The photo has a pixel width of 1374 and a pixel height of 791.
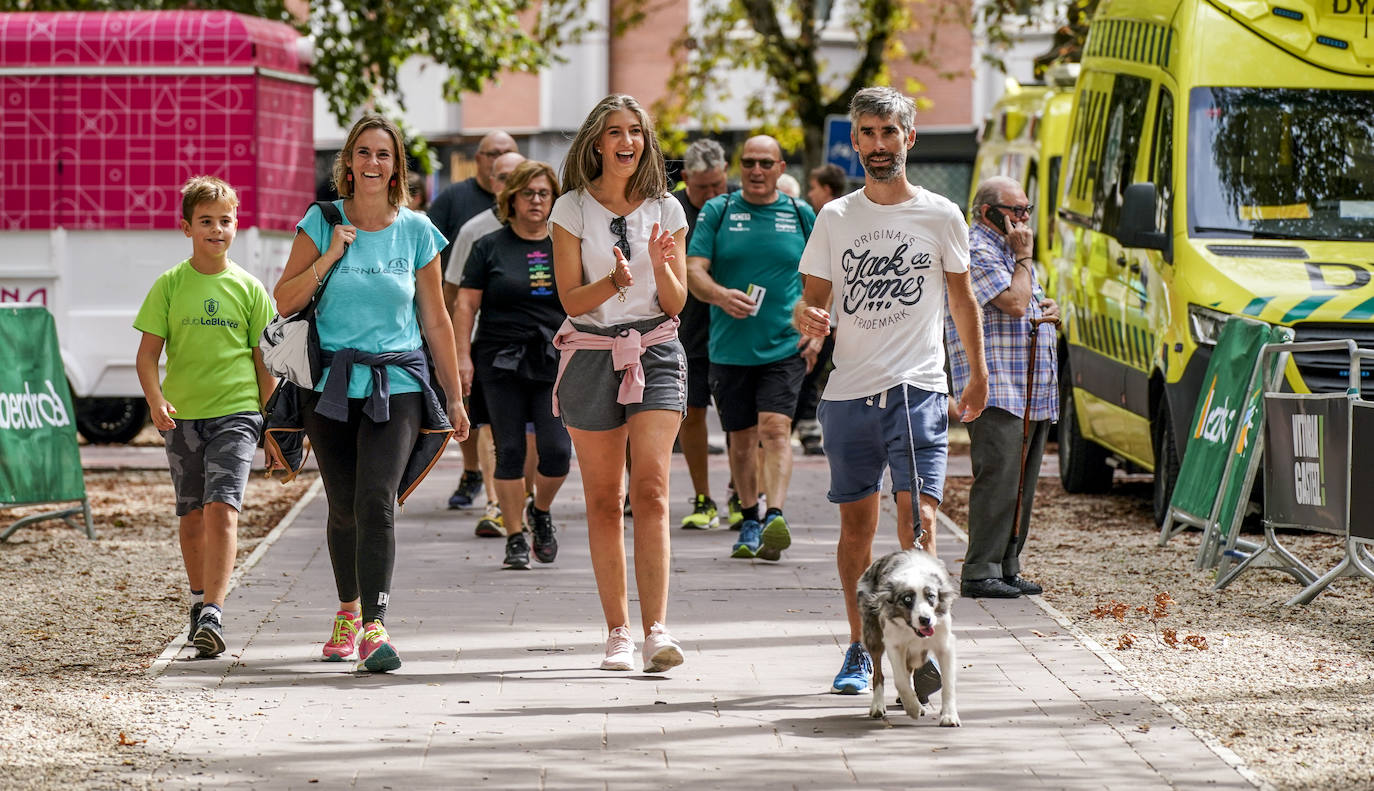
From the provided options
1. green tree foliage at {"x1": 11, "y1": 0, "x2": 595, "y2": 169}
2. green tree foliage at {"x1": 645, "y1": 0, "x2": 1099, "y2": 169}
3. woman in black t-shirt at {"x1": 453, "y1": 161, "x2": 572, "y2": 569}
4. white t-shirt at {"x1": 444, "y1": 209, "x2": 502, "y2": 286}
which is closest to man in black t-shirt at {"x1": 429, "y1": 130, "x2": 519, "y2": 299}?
white t-shirt at {"x1": 444, "y1": 209, "x2": 502, "y2": 286}

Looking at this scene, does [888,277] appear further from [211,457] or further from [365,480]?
[211,457]

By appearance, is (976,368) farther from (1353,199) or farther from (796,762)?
(1353,199)

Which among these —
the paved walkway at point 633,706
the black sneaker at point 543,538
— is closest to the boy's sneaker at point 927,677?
the paved walkway at point 633,706

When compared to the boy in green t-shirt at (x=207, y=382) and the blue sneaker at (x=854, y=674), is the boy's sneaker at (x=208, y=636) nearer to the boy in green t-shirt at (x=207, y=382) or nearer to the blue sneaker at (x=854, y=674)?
the boy in green t-shirt at (x=207, y=382)

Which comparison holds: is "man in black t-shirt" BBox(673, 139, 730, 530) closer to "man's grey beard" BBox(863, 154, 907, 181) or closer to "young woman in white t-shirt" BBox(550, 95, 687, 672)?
"young woman in white t-shirt" BBox(550, 95, 687, 672)

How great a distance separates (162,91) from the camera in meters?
14.6

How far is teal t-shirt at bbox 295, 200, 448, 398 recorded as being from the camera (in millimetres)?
6969

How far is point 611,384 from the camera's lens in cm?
688

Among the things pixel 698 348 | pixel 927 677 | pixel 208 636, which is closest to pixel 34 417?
pixel 698 348

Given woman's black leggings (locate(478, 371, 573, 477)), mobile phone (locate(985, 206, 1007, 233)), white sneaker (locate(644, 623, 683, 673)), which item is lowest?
white sneaker (locate(644, 623, 683, 673))

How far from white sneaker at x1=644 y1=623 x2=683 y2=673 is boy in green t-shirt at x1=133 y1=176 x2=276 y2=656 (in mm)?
1586

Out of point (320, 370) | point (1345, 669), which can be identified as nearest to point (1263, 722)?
point (1345, 669)

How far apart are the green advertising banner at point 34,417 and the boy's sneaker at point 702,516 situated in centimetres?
323

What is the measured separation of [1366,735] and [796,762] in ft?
5.72
